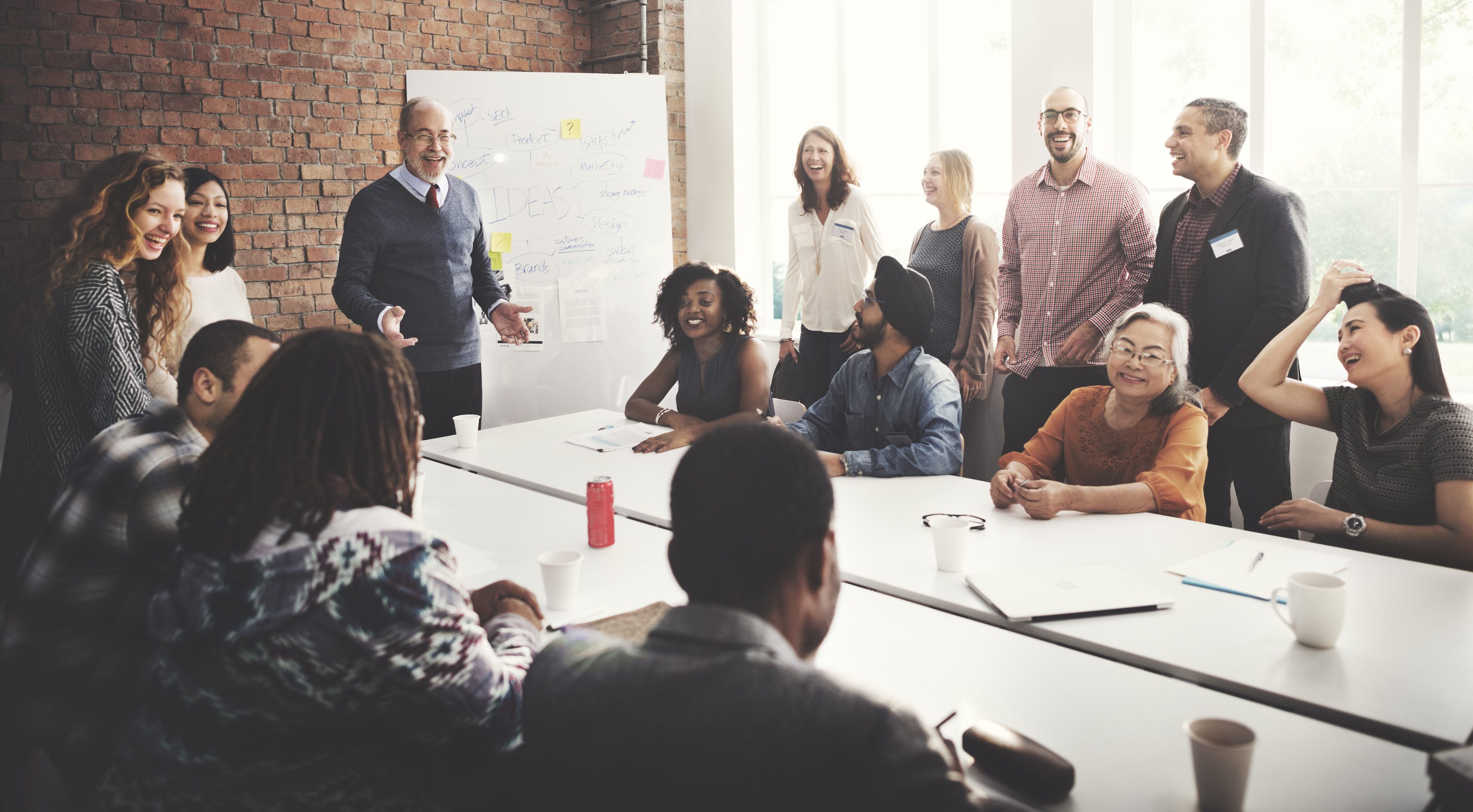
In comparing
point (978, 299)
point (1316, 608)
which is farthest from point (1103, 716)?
point (978, 299)

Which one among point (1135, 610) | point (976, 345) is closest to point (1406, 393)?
point (1135, 610)

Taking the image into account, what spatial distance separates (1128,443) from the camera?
2449 millimetres

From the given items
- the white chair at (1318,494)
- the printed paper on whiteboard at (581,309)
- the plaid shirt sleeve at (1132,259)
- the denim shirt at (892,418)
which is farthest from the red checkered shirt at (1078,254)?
the printed paper on whiteboard at (581,309)

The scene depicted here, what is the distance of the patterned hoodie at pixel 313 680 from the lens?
3.27 ft

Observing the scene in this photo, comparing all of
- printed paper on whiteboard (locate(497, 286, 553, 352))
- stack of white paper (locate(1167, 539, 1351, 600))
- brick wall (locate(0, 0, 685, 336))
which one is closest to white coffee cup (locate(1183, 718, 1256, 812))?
stack of white paper (locate(1167, 539, 1351, 600))

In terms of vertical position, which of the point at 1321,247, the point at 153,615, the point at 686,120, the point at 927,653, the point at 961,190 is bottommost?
the point at 927,653

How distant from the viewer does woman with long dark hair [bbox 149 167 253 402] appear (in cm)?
325

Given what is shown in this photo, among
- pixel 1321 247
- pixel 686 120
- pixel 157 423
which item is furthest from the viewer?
pixel 686 120

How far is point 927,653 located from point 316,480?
0.92 meters

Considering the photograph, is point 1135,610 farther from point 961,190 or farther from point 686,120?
point 686,120

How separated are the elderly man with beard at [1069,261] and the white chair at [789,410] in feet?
4.99

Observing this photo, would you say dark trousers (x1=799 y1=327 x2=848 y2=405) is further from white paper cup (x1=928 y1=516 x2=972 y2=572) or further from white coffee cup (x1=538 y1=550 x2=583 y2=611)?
white coffee cup (x1=538 y1=550 x2=583 y2=611)

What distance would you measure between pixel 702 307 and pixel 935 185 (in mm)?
1356

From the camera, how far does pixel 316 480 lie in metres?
1.08
